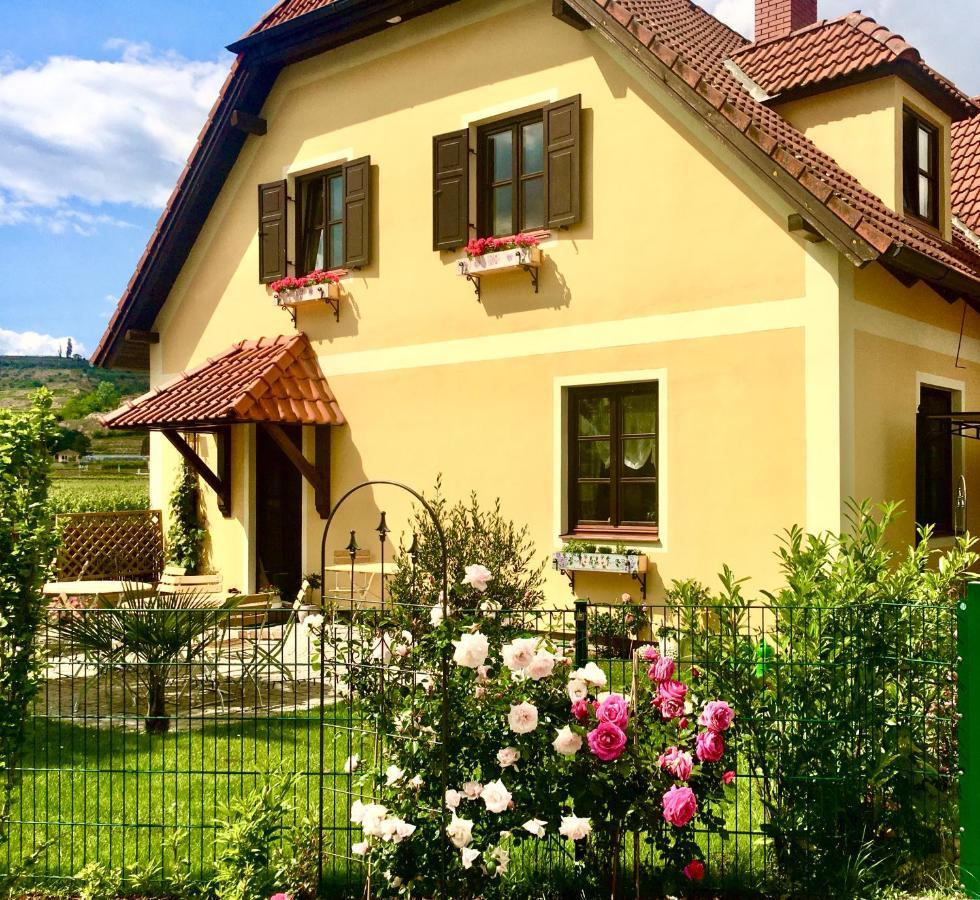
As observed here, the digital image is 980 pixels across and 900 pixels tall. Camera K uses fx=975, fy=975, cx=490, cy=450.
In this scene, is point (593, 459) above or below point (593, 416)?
below

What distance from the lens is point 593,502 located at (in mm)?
9992

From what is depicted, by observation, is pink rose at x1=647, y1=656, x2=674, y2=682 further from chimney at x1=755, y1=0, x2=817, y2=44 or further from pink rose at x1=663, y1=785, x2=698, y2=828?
chimney at x1=755, y1=0, x2=817, y2=44

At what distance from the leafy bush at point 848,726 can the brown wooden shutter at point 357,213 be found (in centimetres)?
852

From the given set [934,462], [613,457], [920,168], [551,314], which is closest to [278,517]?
[551,314]

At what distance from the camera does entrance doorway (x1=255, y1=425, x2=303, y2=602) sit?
42.7ft

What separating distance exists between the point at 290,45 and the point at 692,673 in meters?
10.7

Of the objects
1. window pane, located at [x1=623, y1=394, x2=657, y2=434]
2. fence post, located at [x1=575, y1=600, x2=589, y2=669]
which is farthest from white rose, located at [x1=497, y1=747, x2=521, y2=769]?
window pane, located at [x1=623, y1=394, x2=657, y2=434]

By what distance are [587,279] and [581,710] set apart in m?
6.70

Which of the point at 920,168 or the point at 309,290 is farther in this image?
the point at 309,290

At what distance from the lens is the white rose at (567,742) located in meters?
3.64

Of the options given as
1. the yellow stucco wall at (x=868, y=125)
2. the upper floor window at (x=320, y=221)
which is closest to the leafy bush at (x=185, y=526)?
the upper floor window at (x=320, y=221)

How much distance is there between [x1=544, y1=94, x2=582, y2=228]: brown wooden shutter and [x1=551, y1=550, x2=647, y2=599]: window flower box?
11.0ft

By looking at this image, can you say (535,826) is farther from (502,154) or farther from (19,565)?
(502,154)

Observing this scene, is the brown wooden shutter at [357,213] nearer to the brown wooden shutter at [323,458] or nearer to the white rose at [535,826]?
the brown wooden shutter at [323,458]
